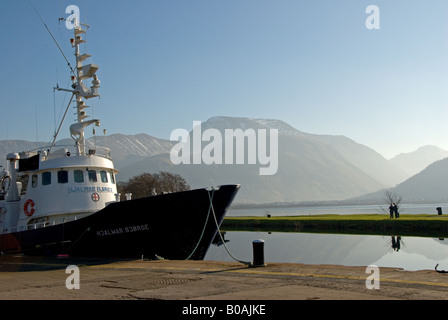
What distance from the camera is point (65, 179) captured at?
67.8ft

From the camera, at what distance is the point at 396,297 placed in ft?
27.7

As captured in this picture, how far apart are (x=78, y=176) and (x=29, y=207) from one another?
3224 millimetres

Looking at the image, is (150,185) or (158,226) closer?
(158,226)

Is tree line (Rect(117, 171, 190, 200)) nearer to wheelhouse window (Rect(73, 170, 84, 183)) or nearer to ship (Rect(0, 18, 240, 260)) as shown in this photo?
ship (Rect(0, 18, 240, 260))

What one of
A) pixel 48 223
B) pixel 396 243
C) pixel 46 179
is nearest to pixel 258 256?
pixel 48 223

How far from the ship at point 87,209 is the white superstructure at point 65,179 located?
44 millimetres

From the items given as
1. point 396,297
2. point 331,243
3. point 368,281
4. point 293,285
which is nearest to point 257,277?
point 293,285

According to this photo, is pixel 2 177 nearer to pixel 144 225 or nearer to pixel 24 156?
pixel 24 156

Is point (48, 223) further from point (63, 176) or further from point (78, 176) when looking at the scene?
point (78, 176)

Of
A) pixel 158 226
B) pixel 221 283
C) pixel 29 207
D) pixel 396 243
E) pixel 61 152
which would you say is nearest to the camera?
pixel 221 283

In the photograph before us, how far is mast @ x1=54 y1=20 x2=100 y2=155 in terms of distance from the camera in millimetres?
22875

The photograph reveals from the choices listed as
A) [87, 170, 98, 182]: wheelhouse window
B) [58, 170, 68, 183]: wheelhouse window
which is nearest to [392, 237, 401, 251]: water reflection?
[87, 170, 98, 182]: wheelhouse window
